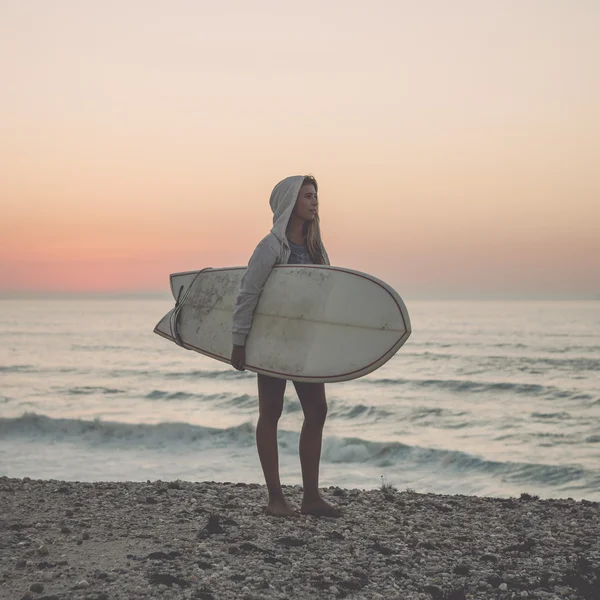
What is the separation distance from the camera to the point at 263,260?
4.34m

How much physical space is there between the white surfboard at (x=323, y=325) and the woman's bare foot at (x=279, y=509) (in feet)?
2.82

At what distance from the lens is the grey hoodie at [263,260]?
14.2 feet

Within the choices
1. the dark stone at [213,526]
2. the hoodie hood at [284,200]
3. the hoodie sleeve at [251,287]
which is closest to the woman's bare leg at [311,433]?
the hoodie sleeve at [251,287]

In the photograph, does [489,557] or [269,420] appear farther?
[269,420]

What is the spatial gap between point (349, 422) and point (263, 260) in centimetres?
1098

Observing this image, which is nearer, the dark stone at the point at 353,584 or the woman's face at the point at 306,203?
the dark stone at the point at 353,584

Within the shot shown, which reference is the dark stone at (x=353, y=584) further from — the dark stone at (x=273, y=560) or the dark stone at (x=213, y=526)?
the dark stone at (x=213, y=526)

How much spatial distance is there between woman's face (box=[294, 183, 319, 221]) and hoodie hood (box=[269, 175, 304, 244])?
6 cm

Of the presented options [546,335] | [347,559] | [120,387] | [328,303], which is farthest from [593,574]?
[546,335]

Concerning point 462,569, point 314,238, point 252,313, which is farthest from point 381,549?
point 314,238

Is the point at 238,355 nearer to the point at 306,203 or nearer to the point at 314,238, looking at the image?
the point at 314,238

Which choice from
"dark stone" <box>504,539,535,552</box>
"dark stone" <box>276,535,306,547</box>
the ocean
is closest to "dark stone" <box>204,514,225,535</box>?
"dark stone" <box>276,535,306,547</box>

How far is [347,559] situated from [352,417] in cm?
1182

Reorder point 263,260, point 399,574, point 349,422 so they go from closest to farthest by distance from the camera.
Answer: point 399,574 → point 263,260 → point 349,422
